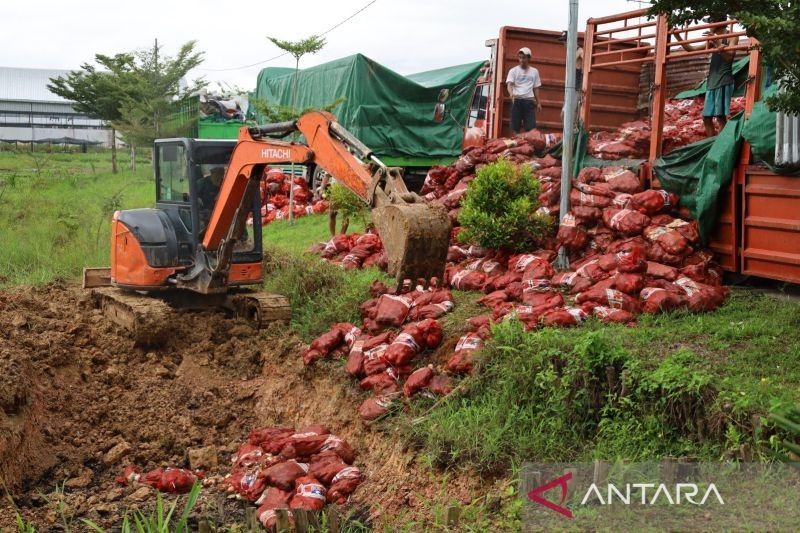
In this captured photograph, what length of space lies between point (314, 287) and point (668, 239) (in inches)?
172

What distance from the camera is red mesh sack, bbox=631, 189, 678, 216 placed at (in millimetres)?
9812

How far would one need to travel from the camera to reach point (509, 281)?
9570mm

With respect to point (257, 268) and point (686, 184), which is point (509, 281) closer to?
point (686, 184)

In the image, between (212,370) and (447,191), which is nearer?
(212,370)

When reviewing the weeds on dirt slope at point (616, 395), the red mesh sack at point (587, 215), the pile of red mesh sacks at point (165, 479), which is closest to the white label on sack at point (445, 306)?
the weeds on dirt slope at point (616, 395)

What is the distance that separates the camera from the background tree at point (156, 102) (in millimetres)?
31375

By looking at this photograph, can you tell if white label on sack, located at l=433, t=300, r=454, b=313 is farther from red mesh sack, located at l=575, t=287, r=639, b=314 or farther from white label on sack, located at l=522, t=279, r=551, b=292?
red mesh sack, located at l=575, t=287, r=639, b=314

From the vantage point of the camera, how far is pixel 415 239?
675cm

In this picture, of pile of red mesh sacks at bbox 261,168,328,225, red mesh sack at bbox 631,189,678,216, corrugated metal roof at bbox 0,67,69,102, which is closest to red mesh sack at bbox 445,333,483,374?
red mesh sack at bbox 631,189,678,216

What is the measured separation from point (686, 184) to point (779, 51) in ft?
12.2

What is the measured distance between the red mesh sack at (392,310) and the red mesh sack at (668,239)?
9.01ft

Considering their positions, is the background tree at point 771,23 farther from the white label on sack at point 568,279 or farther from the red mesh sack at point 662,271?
the white label on sack at point 568,279

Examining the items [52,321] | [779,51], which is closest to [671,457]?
[779,51]

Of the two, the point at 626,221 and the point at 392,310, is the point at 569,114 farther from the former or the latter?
the point at 392,310
